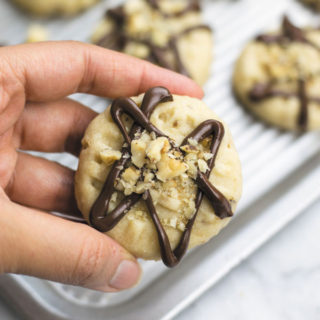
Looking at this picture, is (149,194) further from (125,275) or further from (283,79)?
(283,79)

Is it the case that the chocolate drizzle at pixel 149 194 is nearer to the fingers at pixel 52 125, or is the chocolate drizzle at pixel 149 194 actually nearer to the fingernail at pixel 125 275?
the fingernail at pixel 125 275

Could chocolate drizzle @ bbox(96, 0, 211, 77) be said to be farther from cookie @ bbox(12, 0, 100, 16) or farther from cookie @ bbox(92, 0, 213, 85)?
cookie @ bbox(12, 0, 100, 16)

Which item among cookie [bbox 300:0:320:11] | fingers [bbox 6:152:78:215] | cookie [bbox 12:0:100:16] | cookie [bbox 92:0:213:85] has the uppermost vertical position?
cookie [bbox 300:0:320:11]

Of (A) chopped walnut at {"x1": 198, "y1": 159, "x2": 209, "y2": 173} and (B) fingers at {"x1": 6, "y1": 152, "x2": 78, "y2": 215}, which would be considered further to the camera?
(B) fingers at {"x1": 6, "y1": 152, "x2": 78, "y2": 215}

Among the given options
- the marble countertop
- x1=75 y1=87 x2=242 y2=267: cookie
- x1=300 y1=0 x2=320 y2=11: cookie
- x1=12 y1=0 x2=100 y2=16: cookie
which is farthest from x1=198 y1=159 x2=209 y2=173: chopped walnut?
x1=300 y1=0 x2=320 y2=11: cookie

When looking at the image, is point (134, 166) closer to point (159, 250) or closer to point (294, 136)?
point (159, 250)

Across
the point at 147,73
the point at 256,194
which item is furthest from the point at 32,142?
the point at 256,194
